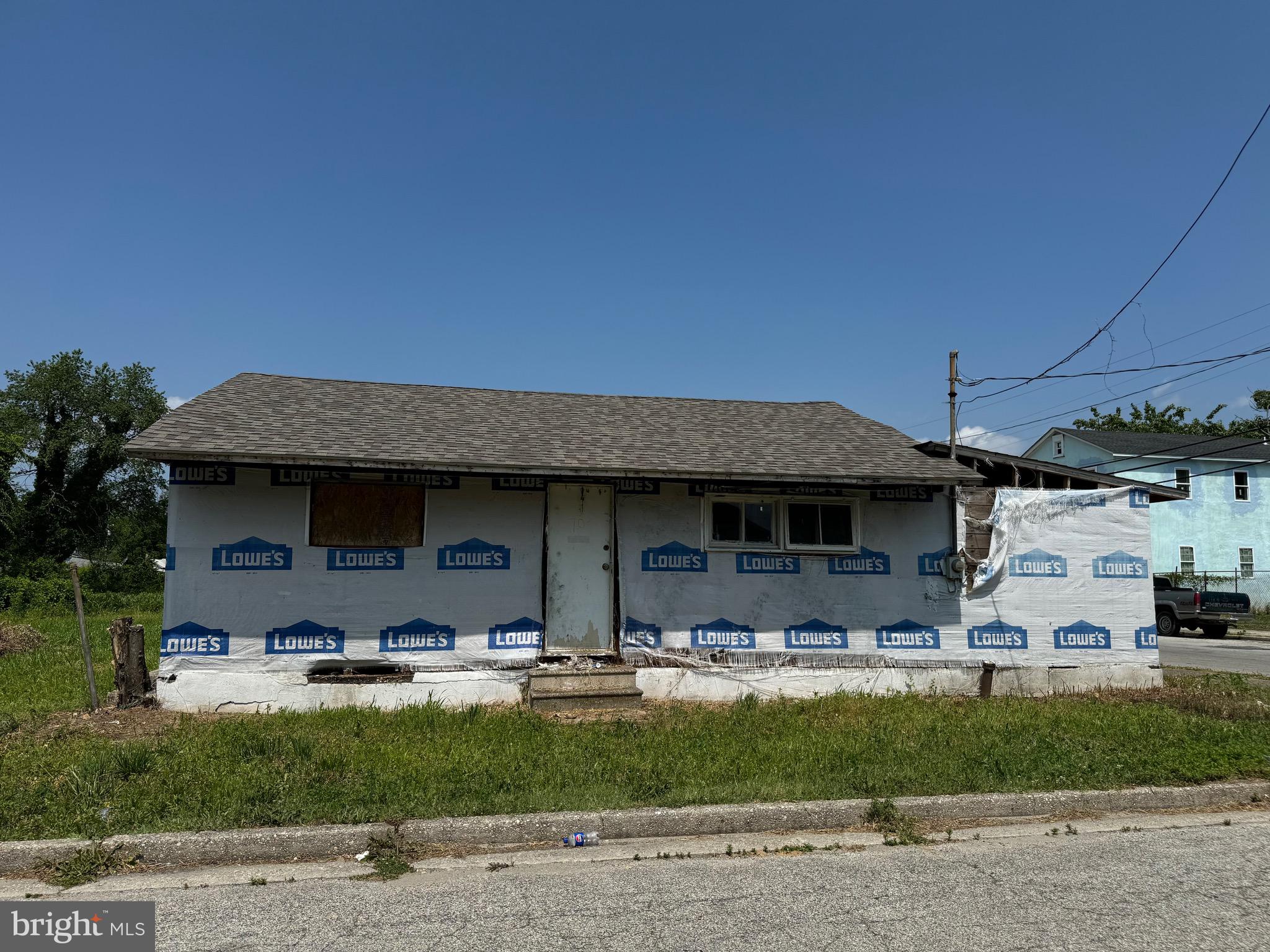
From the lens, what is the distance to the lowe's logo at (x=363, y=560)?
940 centimetres

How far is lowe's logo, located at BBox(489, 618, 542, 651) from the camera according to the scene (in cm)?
963

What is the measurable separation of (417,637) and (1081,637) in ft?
28.3

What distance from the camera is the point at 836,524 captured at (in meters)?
10.6

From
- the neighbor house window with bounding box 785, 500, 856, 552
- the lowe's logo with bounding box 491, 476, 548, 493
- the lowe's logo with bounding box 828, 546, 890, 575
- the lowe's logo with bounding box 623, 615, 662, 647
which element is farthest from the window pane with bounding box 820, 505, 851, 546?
the lowe's logo with bounding box 491, 476, 548, 493

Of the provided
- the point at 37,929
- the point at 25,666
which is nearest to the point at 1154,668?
the point at 37,929

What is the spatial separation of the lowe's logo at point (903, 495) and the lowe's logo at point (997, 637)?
1815mm

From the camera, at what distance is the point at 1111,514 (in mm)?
11109

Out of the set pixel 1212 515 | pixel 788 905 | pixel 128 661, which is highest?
pixel 1212 515

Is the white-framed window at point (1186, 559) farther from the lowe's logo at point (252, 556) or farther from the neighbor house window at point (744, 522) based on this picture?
the lowe's logo at point (252, 556)

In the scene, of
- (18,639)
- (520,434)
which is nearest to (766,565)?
(520,434)

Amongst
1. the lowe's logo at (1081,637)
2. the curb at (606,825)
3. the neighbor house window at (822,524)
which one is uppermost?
the neighbor house window at (822,524)

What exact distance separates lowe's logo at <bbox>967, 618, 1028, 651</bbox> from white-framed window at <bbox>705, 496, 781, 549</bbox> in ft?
9.41

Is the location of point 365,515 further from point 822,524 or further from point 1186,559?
point 1186,559

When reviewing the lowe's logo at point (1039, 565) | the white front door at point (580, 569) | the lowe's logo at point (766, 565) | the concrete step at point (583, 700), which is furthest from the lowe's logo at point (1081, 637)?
the white front door at point (580, 569)
